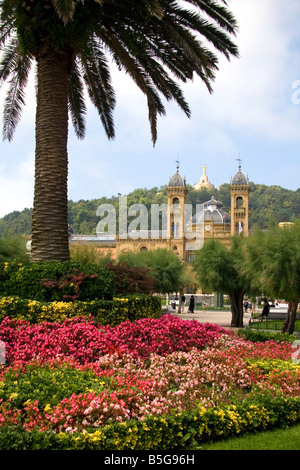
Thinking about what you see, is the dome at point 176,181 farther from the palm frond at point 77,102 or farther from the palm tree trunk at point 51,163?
the palm tree trunk at point 51,163

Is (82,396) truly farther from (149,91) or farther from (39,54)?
(149,91)

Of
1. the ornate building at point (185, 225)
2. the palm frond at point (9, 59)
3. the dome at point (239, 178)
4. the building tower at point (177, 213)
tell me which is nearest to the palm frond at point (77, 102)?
the palm frond at point (9, 59)

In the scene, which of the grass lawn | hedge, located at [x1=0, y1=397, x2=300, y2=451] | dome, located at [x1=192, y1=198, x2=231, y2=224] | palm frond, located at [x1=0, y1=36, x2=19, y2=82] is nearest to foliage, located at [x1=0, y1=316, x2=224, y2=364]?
hedge, located at [x1=0, y1=397, x2=300, y2=451]

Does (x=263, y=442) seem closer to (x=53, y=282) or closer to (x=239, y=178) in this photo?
(x=53, y=282)

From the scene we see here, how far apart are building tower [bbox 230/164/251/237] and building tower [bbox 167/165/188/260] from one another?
8.31m

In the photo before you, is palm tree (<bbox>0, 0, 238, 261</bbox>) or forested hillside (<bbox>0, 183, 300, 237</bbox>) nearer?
palm tree (<bbox>0, 0, 238, 261</bbox>)

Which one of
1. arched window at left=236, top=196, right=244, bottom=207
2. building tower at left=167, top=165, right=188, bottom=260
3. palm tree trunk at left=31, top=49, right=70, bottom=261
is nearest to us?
palm tree trunk at left=31, top=49, right=70, bottom=261

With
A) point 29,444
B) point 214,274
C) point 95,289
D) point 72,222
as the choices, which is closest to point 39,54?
point 95,289

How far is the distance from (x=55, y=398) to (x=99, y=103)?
10.2 meters

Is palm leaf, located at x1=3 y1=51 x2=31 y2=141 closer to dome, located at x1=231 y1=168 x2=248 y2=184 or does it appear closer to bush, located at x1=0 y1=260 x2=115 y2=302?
bush, located at x1=0 y1=260 x2=115 y2=302

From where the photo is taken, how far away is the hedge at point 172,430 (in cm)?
408

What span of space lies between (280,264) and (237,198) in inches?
2524

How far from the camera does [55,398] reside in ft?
16.6

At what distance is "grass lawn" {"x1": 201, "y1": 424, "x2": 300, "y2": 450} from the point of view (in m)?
4.62
